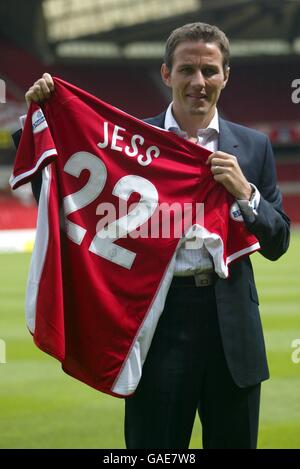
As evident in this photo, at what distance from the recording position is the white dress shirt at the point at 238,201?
2648 millimetres

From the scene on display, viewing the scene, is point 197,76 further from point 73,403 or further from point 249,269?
point 73,403

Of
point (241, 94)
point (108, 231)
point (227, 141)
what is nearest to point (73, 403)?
point (108, 231)

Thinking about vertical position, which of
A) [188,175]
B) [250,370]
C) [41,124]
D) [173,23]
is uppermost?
[173,23]

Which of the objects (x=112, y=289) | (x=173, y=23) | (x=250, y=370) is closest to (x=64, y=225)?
(x=112, y=289)

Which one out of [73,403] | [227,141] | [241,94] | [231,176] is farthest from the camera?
[241,94]

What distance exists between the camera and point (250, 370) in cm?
266

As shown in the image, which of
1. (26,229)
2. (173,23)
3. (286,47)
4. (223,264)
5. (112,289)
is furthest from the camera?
(286,47)

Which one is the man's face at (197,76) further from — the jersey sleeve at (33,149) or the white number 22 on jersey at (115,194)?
the jersey sleeve at (33,149)

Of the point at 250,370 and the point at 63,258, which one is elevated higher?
the point at 63,258

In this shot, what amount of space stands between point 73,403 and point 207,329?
2878 mm

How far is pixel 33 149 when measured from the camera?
116 inches

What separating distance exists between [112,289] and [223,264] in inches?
17.0

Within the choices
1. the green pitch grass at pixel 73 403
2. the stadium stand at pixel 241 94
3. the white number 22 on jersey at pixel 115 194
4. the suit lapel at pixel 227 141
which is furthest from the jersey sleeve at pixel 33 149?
the stadium stand at pixel 241 94

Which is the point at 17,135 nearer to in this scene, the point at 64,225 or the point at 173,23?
the point at 64,225
